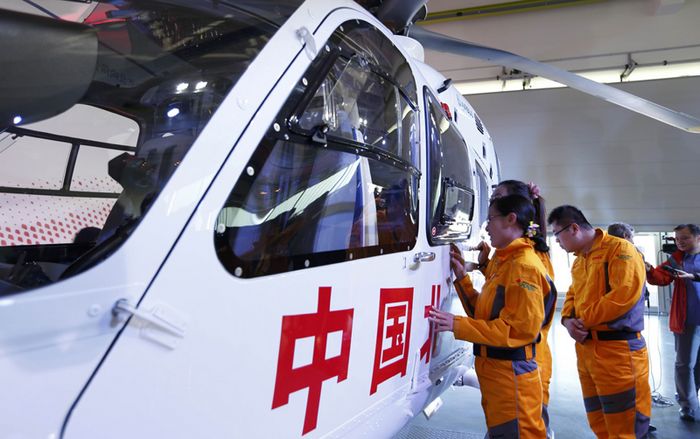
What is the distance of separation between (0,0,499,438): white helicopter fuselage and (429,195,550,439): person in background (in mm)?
466

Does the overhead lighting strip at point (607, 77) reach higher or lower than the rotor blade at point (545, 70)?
higher

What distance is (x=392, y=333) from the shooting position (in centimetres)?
159

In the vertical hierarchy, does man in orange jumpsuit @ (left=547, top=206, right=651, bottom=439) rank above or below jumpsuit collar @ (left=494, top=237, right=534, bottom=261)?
below

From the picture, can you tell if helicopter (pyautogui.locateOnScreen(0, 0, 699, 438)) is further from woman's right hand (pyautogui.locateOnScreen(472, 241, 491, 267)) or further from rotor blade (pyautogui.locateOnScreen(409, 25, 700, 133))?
rotor blade (pyautogui.locateOnScreen(409, 25, 700, 133))

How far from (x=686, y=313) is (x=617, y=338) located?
1.73 metres

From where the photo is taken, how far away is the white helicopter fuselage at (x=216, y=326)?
2.27 feet

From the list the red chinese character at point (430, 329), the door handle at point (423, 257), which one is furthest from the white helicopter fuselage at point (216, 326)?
the red chinese character at point (430, 329)

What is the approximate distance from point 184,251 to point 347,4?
3.31 feet

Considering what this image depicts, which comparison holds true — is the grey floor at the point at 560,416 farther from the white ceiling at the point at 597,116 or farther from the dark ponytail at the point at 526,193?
the white ceiling at the point at 597,116

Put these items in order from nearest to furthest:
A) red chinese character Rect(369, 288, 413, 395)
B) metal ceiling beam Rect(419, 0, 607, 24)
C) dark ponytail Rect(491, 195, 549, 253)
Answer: red chinese character Rect(369, 288, 413, 395) → dark ponytail Rect(491, 195, 549, 253) → metal ceiling beam Rect(419, 0, 607, 24)

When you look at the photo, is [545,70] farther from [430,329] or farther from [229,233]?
[229,233]

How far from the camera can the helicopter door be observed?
0.83 meters

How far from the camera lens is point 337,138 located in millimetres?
1291

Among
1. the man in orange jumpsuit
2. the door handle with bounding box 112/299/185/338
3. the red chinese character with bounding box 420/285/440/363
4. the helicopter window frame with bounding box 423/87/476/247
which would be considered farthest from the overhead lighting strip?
the door handle with bounding box 112/299/185/338
